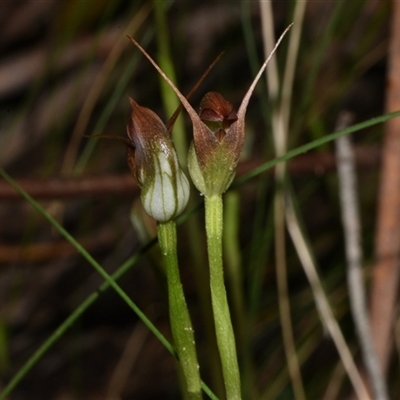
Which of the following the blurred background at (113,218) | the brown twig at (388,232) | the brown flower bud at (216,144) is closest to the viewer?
the brown flower bud at (216,144)

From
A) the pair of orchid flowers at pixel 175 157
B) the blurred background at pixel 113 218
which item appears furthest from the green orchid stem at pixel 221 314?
the blurred background at pixel 113 218

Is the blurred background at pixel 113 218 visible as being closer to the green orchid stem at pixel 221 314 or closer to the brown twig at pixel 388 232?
the brown twig at pixel 388 232

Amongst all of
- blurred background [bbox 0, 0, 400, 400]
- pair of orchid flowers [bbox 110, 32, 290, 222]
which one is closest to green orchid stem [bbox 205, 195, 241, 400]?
pair of orchid flowers [bbox 110, 32, 290, 222]

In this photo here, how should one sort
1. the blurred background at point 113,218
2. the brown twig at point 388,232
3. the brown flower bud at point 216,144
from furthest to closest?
the blurred background at point 113,218 < the brown twig at point 388,232 < the brown flower bud at point 216,144

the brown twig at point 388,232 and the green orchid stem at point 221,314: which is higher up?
the green orchid stem at point 221,314

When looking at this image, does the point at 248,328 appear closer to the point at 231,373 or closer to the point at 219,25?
the point at 231,373

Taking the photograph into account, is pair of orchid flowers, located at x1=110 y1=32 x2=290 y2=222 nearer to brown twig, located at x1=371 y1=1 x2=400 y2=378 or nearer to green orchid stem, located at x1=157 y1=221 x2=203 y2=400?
green orchid stem, located at x1=157 y1=221 x2=203 y2=400
